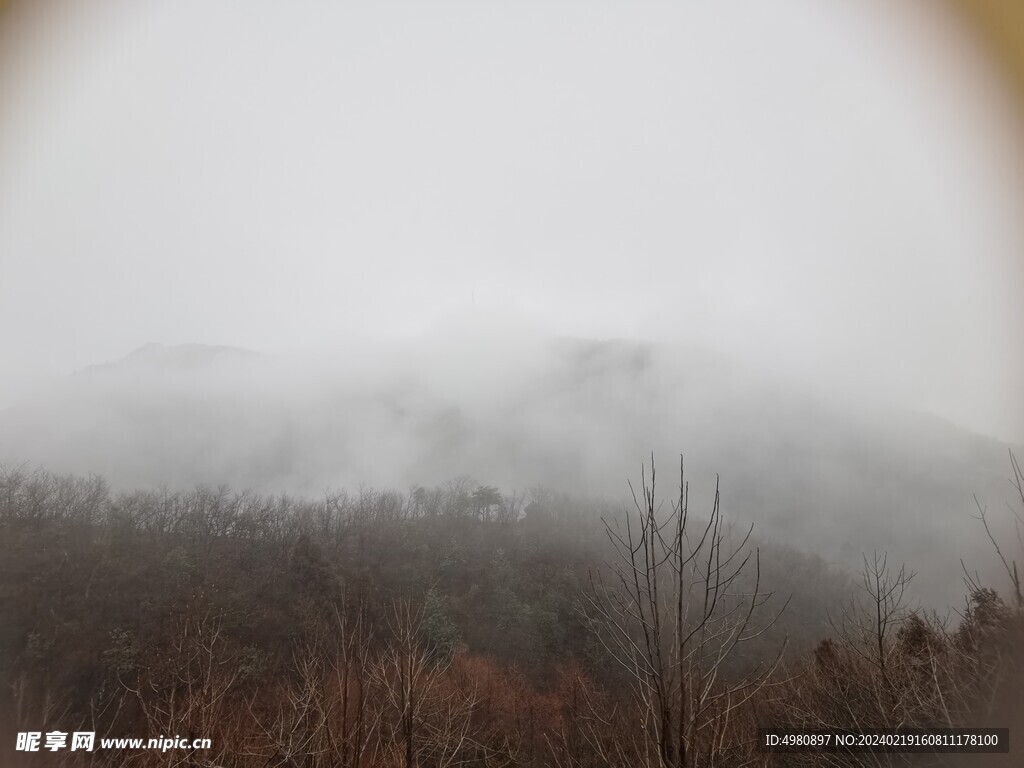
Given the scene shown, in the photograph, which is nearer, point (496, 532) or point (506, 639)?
point (506, 639)

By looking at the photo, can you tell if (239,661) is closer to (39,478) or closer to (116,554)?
(116,554)

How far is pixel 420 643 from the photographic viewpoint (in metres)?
22.2

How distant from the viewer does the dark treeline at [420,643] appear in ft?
14.0

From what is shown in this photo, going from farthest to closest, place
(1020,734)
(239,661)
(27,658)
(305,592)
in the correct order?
1. (305,592)
2. (239,661)
3. (27,658)
4. (1020,734)

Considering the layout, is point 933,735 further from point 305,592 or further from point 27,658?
point 305,592

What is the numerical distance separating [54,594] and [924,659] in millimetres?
29410

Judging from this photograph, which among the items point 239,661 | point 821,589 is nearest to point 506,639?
point 239,661

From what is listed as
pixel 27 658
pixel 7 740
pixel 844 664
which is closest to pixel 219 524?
pixel 27 658

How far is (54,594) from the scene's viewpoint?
61.3 feet

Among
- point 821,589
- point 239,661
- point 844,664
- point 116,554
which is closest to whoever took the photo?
point 844,664

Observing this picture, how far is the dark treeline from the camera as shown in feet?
14.0

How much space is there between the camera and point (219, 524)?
30.4m

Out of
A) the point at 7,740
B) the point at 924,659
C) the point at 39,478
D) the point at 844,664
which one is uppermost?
the point at 39,478

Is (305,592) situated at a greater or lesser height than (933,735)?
lesser
